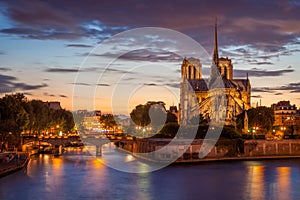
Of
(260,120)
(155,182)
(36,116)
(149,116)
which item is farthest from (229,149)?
(149,116)

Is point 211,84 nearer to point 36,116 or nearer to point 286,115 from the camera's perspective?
point 286,115

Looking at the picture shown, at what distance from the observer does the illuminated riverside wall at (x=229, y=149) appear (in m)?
53.8

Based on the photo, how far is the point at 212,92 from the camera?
311 ft

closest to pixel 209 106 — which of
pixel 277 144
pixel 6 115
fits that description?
pixel 277 144

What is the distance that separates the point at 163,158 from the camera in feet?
174

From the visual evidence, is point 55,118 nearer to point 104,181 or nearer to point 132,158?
point 132,158

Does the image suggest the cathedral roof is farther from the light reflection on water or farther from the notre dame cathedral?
the light reflection on water

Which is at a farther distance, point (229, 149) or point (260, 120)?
point (260, 120)

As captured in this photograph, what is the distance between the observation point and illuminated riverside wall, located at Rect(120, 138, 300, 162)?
176ft

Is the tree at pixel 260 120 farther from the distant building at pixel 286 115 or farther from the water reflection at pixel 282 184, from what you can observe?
the distant building at pixel 286 115

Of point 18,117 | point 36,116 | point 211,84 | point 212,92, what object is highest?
point 211,84

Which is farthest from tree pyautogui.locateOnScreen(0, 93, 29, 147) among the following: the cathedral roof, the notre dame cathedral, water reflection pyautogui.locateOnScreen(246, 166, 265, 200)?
the cathedral roof

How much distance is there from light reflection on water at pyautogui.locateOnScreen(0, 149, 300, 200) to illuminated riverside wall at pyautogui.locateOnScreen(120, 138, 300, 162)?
122 inches

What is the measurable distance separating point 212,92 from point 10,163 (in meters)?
56.5
